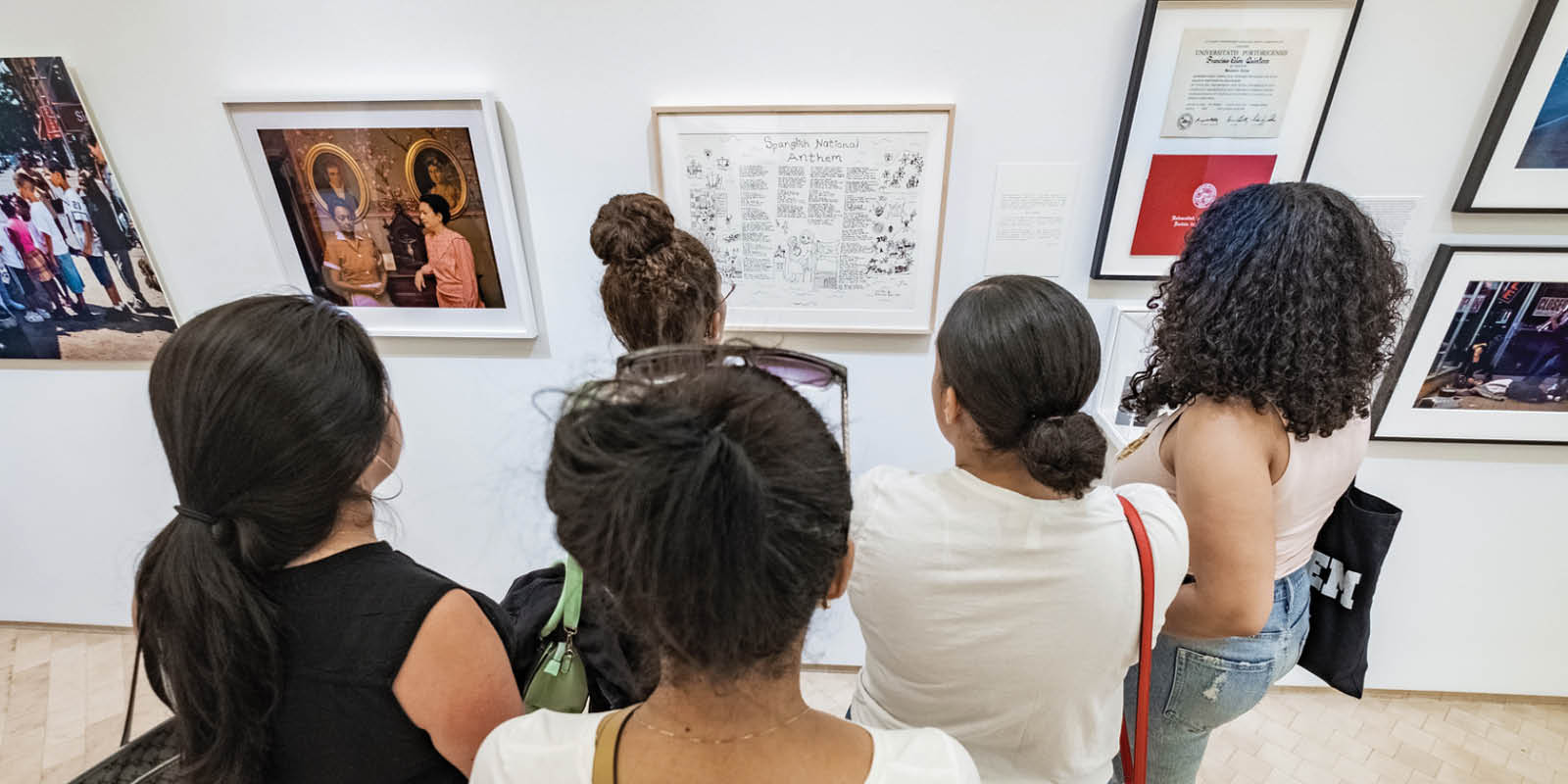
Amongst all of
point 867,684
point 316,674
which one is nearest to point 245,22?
point 316,674

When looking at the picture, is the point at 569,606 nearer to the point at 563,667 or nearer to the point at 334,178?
the point at 563,667

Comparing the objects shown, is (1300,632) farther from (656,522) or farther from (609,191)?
(609,191)

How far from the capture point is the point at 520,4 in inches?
53.1

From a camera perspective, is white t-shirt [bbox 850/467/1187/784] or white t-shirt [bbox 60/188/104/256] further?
white t-shirt [bbox 60/188/104/256]

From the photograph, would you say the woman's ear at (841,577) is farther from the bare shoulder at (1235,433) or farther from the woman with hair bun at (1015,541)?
A: the bare shoulder at (1235,433)

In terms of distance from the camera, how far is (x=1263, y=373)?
2.78 feet

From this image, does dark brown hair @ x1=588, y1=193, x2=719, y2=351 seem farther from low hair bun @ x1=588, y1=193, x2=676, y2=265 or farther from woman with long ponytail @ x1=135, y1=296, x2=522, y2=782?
woman with long ponytail @ x1=135, y1=296, x2=522, y2=782

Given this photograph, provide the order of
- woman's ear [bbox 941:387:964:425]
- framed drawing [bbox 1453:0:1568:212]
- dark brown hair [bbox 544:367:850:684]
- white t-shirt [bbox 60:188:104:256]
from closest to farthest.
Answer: dark brown hair [bbox 544:367:850:684]
woman's ear [bbox 941:387:964:425]
framed drawing [bbox 1453:0:1568:212]
white t-shirt [bbox 60:188:104:256]

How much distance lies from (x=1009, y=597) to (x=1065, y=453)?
0.67ft

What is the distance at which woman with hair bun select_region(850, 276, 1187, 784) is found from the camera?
0.73 metres

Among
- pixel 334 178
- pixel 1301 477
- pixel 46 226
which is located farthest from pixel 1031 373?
pixel 46 226

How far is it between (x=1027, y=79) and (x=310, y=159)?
1.73 m

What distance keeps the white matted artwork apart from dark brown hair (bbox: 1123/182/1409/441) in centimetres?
60

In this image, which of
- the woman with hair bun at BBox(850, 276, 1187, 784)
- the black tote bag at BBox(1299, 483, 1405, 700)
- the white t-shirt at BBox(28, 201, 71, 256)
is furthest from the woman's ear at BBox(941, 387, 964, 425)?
the white t-shirt at BBox(28, 201, 71, 256)
